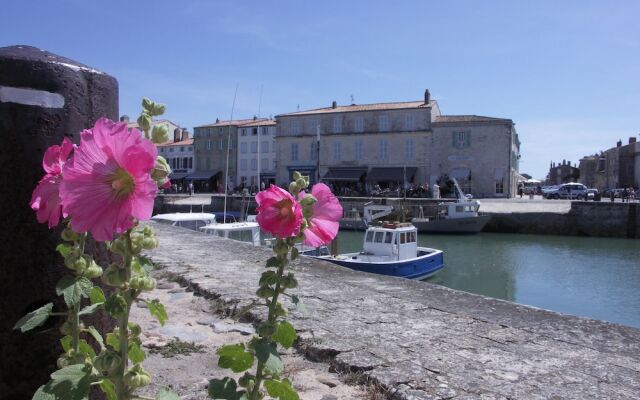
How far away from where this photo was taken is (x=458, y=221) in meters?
30.4

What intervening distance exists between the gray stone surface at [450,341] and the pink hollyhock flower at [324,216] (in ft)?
4.76

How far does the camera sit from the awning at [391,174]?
140ft

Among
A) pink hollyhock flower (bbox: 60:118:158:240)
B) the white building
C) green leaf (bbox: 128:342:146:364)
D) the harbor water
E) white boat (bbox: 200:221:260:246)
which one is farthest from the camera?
the white building

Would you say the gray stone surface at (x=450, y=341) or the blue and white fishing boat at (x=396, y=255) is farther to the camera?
the blue and white fishing boat at (x=396, y=255)

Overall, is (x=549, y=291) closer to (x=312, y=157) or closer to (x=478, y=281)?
(x=478, y=281)

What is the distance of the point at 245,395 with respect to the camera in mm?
1286

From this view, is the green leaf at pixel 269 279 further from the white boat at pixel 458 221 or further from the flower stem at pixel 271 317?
the white boat at pixel 458 221

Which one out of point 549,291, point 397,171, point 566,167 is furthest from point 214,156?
point 566,167

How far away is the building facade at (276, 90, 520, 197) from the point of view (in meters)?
40.5

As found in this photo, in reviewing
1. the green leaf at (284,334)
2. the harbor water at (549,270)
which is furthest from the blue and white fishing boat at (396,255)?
the green leaf at (284,334)

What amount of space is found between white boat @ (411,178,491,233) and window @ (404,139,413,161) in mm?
12253

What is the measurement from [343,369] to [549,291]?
15.1 m

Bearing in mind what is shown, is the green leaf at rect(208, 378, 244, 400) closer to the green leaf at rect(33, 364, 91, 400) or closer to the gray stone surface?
the green leaf at rect(33, 364, 91, 400)

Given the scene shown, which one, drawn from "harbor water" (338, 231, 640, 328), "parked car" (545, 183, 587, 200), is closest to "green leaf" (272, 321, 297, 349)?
"harbor water" (338, 231, 640, 328)
